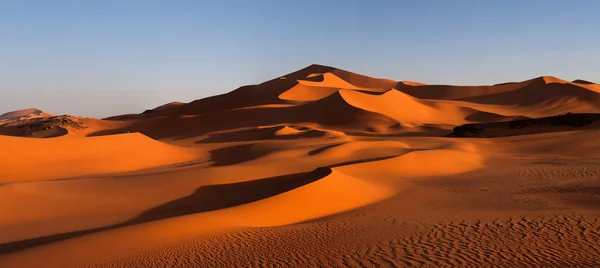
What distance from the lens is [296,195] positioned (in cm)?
1063

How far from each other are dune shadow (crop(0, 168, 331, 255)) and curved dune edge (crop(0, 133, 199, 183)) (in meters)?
7.62

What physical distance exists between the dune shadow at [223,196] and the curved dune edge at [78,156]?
7.62 metres

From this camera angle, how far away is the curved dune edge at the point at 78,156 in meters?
16.9

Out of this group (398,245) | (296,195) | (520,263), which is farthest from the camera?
(296,195)

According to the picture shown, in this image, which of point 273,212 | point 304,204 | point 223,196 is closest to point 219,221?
point 273,212

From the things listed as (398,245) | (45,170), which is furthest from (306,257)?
(45,170)

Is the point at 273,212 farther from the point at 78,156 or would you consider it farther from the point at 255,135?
the point at 255,135

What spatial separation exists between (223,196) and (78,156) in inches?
404

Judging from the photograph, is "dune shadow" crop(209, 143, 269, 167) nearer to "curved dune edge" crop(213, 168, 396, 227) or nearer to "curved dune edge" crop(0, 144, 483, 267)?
"curved dune edge" crop(0, 144, 483, 267)

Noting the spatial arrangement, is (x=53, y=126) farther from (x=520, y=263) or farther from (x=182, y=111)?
(x=520, y=263)

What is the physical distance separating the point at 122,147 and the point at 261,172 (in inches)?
377

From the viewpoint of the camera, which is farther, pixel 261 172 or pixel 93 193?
pixel 261 172

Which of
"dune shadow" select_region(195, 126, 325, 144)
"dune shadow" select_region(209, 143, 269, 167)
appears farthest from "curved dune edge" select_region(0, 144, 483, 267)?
"dune shadow" select_region(195, 126, 325, 144)

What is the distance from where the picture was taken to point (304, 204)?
10.4m
